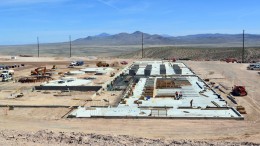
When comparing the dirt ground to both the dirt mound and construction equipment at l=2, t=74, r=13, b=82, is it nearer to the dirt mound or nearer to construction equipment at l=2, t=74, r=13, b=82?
Answer: the dirt mound

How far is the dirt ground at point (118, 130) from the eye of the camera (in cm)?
1445

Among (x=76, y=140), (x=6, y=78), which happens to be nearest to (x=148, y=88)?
(x=6, y=78)

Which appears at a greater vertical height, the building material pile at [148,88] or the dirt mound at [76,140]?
the dirt mound at [76,140]

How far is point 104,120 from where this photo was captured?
814 inches

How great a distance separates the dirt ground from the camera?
14453 mm

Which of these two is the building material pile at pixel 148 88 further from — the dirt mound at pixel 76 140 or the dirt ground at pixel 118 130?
the dirt mound at pixel 76 140

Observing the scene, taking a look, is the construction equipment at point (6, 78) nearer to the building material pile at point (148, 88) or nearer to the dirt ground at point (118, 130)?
the building material pile at point (148, 88)

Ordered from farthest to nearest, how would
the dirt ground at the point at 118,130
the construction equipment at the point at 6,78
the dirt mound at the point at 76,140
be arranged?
1. the construction equipment at the point at 6,78
2. the dirt ground at the point at 118,130
3. the dirt mound at the point at 76,140

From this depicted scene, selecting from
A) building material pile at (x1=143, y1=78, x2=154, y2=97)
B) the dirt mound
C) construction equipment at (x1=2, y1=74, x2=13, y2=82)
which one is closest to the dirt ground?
the dirt mound

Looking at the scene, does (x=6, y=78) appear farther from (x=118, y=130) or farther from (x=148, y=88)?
(x=118, y=130)

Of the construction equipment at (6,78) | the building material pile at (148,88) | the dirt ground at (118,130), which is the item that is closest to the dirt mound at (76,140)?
the dirt ground at (118,130)

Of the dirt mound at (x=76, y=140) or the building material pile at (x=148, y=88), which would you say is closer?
the dirt mound at (x=76, y=140)

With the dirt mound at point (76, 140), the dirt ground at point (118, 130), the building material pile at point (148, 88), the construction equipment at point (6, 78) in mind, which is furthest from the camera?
the construction equipment at point (6, 78)

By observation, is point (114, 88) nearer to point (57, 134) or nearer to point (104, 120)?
point (104, 120)
